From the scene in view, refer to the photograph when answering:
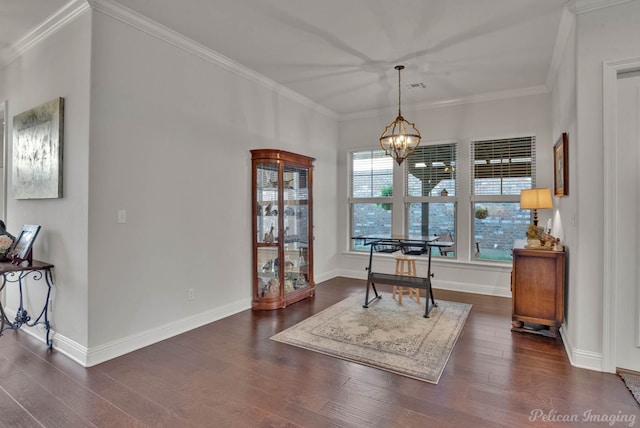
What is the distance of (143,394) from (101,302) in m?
0.95

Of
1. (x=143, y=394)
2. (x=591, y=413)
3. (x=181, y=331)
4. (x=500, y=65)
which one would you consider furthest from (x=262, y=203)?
(x=591, y=413)

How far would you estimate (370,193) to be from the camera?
6191mm

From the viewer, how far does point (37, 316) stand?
3.39 m

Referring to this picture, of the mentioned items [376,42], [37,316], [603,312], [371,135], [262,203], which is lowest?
[37,316]

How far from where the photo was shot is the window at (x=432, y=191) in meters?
5.46

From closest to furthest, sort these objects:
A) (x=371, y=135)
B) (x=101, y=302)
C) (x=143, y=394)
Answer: (x=143, y=394) < (x=101, y=302) < (x=371, y=135)

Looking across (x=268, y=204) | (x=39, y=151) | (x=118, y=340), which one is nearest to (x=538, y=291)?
(x=268, y=204)

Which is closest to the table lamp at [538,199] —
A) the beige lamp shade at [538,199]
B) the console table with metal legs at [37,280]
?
the beige lamp shade at [538,199]

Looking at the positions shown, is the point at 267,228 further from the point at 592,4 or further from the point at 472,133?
the point at 592,4

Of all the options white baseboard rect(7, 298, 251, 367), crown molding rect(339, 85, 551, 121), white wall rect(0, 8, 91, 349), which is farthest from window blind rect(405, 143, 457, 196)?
white wall rect(0, 8, 91, 349)

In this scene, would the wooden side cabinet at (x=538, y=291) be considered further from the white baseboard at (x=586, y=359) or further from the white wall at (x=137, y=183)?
the white wall at (x=137, y=183)

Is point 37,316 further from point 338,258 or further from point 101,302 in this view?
point 338,258

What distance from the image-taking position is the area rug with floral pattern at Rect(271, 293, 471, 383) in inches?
112

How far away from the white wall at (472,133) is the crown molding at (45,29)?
435 centimetres
